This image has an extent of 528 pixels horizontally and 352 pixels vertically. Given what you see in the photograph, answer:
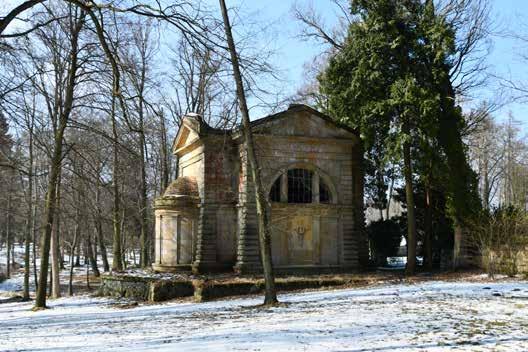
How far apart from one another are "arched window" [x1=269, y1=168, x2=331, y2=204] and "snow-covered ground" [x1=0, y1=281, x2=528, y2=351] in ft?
23.2

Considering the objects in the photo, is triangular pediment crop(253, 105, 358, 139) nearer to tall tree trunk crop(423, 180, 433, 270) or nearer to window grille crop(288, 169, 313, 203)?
window grille crop(288, 169, 313, 203)

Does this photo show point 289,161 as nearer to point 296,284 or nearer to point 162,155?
point 296,284

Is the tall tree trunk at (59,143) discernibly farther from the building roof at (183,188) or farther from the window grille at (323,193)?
the window grille at (323,193)

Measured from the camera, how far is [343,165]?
933 inches

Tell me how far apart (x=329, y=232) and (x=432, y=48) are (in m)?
9.01

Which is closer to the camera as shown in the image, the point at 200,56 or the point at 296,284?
the point at 200,56

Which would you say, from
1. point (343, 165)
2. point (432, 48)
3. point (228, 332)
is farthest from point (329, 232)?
point (228, 332)

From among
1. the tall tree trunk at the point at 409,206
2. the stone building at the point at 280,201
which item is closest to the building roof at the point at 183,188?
the stone building at the point at 280,201

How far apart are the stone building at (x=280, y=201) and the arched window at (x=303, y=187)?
4 centimetres

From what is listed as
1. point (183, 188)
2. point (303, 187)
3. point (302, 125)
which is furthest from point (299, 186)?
point (183, 188)

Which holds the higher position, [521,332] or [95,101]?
[95,101]

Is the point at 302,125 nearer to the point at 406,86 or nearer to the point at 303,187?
the point at 303,187

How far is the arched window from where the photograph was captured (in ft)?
75.5

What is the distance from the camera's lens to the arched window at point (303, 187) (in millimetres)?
23000
